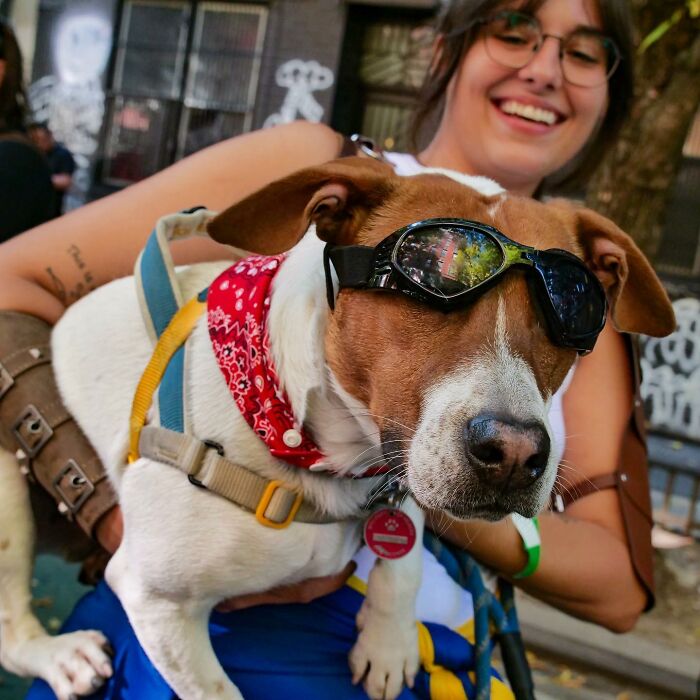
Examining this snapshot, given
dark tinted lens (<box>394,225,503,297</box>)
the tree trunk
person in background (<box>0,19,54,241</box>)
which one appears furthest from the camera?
the tree trunk

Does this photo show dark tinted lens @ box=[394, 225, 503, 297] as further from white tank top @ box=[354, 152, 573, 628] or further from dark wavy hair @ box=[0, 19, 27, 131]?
dark wavy hair @ box=[0, 19, 27, 131]

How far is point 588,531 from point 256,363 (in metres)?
0.97

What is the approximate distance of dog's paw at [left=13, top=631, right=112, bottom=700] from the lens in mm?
1669

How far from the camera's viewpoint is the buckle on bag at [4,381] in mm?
1727

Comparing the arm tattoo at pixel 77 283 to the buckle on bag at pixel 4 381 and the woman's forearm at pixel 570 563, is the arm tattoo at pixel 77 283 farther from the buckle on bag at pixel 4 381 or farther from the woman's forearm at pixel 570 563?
the woman's forearm at pixel 570 563

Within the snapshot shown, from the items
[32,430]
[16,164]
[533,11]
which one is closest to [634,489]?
[533,11]

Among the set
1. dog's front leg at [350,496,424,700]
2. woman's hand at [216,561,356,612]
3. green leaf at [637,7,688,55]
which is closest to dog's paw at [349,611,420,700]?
dog's front leg at [350,496,424,700]

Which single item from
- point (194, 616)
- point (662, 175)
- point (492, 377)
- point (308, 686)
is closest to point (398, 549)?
point (308, 686)

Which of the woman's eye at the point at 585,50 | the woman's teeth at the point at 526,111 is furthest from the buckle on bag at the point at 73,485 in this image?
the woman's eye at the point at 585,50

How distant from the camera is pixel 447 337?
1240 millimetres

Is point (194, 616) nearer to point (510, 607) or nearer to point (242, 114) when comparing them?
point (510, 607)

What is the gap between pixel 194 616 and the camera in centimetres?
148

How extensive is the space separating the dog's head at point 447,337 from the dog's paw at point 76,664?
89 centimetres

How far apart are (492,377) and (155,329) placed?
0.81m
